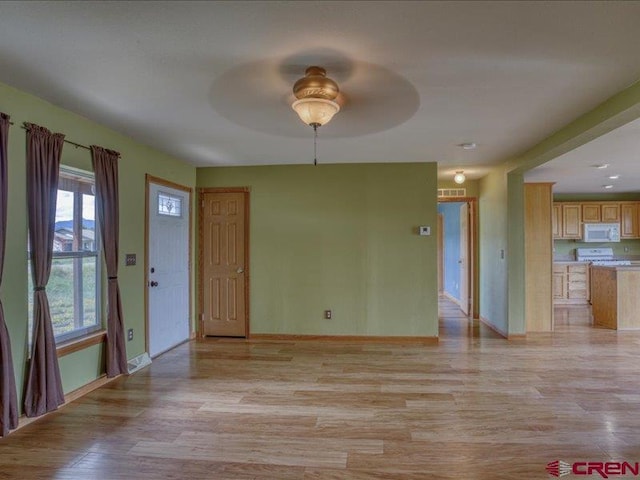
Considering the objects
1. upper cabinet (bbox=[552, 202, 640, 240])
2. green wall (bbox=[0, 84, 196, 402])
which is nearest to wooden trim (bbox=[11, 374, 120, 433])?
green wall (bbox=[0, 84, 196, 402])

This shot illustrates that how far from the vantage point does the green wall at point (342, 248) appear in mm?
5207

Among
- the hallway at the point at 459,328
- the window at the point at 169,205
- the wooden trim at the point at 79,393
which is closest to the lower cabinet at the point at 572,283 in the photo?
the hallway at the point at 459,328

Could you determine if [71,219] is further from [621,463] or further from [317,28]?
[621,463]

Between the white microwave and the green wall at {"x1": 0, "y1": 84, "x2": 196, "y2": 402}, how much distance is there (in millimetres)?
7877

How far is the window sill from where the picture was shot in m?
3.22

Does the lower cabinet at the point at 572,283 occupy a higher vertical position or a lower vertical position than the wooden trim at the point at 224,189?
lower

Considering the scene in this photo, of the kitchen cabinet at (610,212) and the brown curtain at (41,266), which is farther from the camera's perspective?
the kitchen cabinet at (610,212)

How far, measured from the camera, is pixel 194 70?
247 centimetres

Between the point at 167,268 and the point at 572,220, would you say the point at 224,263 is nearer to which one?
the point at 167,268

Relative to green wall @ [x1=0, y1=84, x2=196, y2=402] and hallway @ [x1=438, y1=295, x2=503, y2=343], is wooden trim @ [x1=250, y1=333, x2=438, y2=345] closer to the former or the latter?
hallway @ [x1=438, y1=295, x2=503, y2=343]

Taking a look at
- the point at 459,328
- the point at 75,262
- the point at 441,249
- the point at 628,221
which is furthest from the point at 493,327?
the point at 75,262

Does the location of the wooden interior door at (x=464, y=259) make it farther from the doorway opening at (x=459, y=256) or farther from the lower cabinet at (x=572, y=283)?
the lower cabinet at (x=572, y=283)

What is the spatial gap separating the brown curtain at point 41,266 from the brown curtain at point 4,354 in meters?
0.20

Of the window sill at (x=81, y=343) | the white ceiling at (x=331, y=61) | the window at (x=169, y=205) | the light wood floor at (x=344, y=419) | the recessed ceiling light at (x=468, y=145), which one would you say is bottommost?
the light wood floor at (x=344, y=419)
